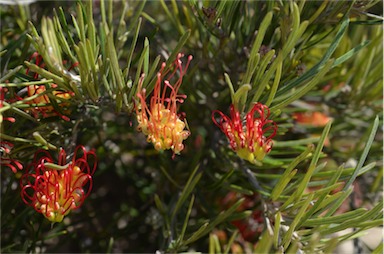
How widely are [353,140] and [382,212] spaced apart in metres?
0.37

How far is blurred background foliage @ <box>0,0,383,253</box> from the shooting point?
1.62 ft

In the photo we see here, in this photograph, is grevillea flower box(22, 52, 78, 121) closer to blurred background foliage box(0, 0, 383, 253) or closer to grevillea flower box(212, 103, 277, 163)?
blurred background foliage box(0, 0, 383, 253)

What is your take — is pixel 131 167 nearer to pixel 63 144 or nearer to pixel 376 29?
pixel 63 144

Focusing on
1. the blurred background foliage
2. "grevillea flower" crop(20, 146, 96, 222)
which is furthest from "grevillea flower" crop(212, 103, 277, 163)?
"grevillea flower" crop(20, 146, 96, 222)

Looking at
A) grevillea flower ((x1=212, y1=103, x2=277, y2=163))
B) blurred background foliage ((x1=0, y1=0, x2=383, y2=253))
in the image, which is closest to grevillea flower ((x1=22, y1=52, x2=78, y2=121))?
blurred background foliage ((x1=0, y1=0, x2=383, y2=253))

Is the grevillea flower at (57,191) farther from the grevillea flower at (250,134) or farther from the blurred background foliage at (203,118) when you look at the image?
the grevillea flower at (250,134)

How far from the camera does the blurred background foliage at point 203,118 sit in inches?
19.4

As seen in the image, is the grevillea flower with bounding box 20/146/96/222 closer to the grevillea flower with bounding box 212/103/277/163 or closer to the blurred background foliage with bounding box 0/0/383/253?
the blurred background foliage with bounding box 0/0/383/253

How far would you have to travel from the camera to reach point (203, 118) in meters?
0.75

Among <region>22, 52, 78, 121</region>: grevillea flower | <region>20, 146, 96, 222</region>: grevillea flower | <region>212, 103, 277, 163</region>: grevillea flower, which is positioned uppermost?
<region>212, 103, 277, 163</region>: grevillea flower

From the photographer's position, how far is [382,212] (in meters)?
Answer: 0.53

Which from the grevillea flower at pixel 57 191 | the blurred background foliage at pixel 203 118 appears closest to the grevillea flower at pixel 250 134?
the blurred background foliage at pixel 203 118

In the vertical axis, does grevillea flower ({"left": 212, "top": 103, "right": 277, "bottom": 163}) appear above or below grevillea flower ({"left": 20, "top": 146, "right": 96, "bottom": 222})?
above

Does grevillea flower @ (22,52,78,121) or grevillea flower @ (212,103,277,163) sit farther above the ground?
grevillea flower @ (212,103,277,163)
